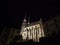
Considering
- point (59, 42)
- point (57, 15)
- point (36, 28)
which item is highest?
point (57, 15)

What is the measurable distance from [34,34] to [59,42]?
4613 centimetres

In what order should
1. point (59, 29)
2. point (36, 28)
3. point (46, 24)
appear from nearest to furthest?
point (59, 29) → point (46, 24) → point (36, 28)

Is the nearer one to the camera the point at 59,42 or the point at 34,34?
the point at 59,42

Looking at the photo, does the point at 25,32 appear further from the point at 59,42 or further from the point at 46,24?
the point at 59,42

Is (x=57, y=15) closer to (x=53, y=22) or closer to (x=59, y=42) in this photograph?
(x=53, y=22)

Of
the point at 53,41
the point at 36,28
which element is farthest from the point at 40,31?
the point at 53,41

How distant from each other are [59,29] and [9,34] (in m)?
23.6

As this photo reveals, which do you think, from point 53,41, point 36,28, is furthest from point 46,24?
point 53,41

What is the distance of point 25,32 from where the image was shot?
3329 inches

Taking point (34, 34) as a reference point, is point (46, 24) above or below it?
above

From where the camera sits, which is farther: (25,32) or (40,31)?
(25,32)

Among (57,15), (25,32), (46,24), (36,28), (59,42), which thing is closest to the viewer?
(59,42)

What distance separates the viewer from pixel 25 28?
87625 mm

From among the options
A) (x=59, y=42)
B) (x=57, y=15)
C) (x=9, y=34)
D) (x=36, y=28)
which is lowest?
(x=59, y=42)
